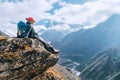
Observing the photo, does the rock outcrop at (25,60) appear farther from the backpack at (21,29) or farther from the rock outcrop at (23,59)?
the backpack at (21,29)

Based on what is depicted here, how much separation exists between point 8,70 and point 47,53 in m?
4.24

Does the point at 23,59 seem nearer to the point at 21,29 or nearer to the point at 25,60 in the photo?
the point at 25,60

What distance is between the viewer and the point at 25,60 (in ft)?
90.2

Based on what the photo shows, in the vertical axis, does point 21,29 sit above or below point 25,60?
above

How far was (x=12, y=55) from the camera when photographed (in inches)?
1064

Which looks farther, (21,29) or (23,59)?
(21,29)

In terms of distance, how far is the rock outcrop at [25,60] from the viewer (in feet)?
87.6

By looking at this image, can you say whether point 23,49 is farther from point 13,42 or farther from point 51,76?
point 51,76

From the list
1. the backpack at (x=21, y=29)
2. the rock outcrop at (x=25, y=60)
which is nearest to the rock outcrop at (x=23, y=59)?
the rock outcrop at (x=25, y=60)

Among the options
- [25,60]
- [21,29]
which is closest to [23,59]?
[25,60]

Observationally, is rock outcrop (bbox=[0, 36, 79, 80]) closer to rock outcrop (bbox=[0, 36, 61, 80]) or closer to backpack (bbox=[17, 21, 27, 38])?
rock outcrop (bbox=[0, 36, 61, 80])

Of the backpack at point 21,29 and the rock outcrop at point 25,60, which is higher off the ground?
the backpack at point 21,29

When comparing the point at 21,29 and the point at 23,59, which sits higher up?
the point at 21,29

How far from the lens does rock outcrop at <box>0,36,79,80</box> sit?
87.6 ft
